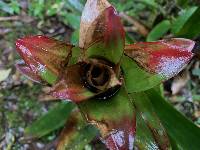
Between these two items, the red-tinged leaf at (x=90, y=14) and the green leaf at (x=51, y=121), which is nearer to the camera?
the red-tinged leaf at (x=90, y=14)

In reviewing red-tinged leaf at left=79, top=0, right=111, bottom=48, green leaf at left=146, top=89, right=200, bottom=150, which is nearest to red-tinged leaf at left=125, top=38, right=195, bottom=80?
red-tinged leaf at left=79, top=0, right=111, bottom=48

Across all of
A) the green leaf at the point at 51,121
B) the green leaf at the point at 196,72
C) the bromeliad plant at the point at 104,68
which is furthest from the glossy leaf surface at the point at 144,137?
the green leaf at the point at 196,72

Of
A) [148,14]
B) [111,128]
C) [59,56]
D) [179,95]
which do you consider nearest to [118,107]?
[111,128]

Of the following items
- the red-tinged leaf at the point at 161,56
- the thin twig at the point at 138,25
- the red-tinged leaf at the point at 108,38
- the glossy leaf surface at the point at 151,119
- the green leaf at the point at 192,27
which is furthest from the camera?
the thin twig at the point at 138,25

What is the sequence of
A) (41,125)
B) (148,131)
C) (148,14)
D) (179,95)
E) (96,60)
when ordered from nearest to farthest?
1. (96,60)
2. (148,131)
3. (41,125)
4. (179,95)
5. (148,14)

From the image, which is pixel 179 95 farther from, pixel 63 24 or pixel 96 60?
pixel 96 60

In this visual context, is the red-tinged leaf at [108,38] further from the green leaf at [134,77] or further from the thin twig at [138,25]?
the thin twig at [138,25]

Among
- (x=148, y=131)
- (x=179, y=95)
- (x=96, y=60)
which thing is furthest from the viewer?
(x=179, y=95)

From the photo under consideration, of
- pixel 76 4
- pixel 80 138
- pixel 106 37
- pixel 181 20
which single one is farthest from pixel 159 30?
pixel 106 37
